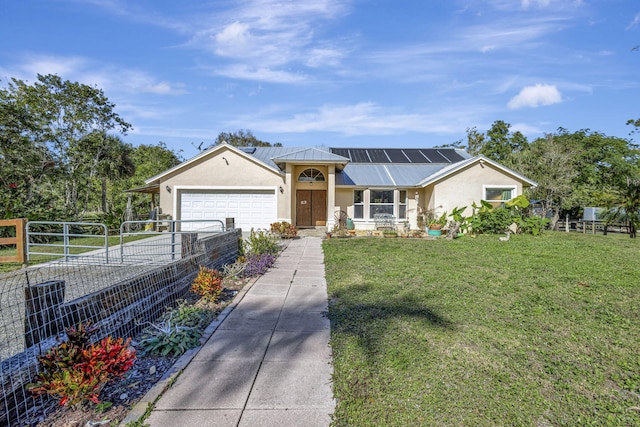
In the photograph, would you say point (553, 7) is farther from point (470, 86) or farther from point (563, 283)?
point (563, 283)

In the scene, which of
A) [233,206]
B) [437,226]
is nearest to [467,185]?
[437,226]

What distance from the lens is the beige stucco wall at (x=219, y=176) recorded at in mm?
16922

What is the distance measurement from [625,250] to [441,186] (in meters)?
7.52

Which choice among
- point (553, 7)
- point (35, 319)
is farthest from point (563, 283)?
point (553, 7)

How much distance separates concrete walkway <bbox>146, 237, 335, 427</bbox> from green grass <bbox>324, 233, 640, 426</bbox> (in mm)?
214

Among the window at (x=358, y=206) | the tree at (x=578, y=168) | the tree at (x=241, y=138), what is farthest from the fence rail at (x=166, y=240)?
the tree at (x=241, y=138)

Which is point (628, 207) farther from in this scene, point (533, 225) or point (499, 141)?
point (499, 141)

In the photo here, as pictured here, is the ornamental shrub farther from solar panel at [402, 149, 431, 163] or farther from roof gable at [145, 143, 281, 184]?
solar panel at [402, 149, 431, 163]

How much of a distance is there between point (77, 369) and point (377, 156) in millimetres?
21346

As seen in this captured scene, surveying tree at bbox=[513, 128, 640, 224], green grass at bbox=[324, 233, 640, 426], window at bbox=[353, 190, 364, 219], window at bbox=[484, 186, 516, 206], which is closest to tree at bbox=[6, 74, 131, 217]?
window at bbox=[353, 190, 364, 219]

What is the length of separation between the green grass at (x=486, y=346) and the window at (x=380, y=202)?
10.8 m

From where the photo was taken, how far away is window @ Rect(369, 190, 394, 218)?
1841 cm

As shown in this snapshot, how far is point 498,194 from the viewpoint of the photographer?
17.5 m

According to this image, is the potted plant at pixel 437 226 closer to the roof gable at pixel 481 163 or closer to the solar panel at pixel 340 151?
the roof gable at pixel 481 163
